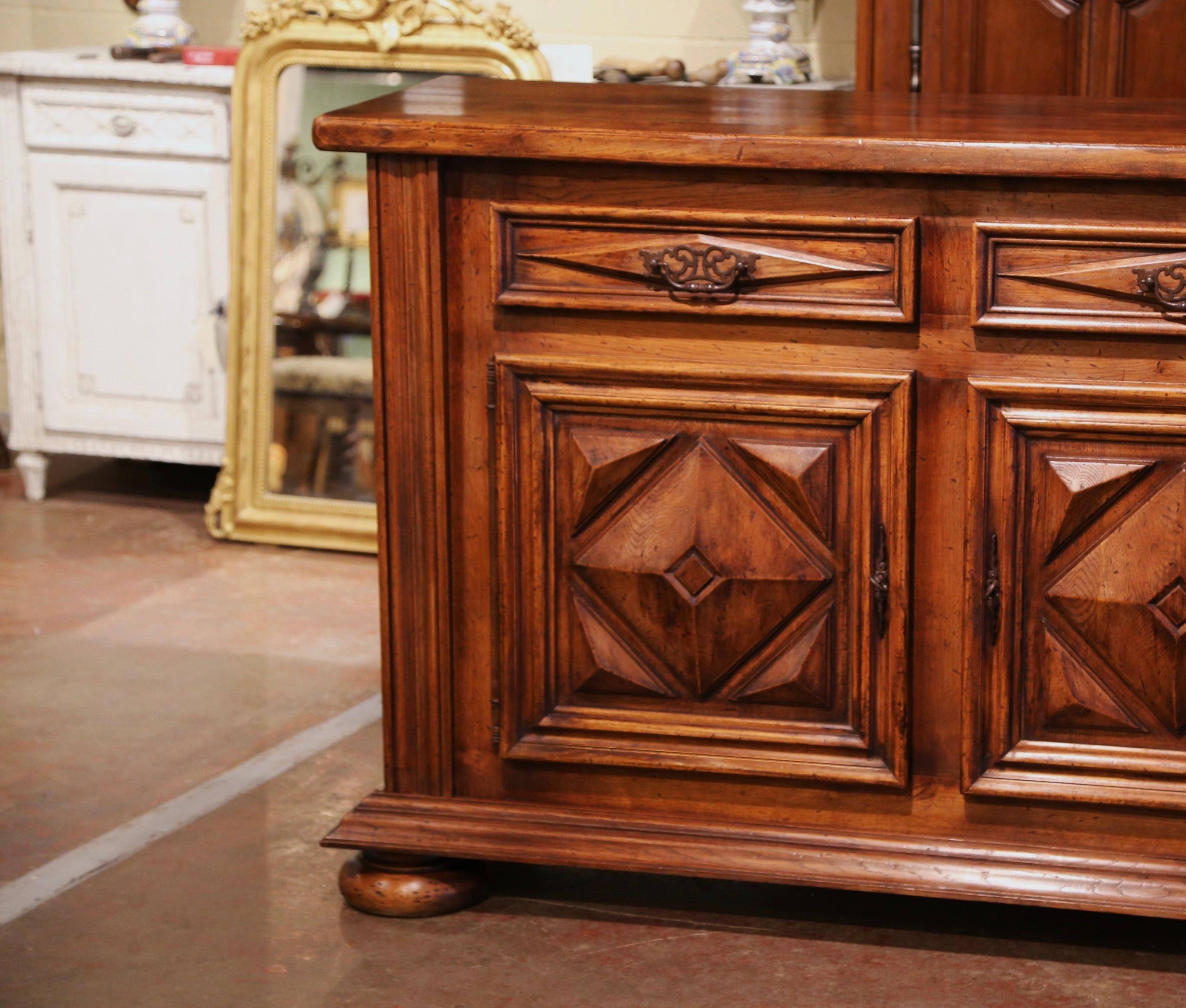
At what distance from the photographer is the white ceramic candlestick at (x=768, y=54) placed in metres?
3.53

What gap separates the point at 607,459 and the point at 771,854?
53 centimetres

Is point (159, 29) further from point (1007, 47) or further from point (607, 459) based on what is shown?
point (607, 459)

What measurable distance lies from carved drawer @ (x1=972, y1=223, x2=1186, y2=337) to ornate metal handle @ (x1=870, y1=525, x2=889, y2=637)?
0.92 feet

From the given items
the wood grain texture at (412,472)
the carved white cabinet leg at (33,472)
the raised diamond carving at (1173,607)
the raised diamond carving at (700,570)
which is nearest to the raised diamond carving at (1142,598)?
the raised diamond carving at (1173,607)

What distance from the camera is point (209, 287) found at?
387 cm

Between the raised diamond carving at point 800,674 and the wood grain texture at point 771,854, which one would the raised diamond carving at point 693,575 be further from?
the wood grain texture at point 771,854

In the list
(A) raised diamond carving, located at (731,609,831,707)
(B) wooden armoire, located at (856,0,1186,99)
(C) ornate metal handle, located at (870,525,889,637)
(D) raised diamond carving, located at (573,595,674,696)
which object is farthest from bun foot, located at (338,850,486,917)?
(B) wooden armoire, located at (856,0,1186,99)

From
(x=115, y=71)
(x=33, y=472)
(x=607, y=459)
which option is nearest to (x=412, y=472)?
(x=607, y=459)

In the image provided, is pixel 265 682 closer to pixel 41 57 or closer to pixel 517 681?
pixel 517 681

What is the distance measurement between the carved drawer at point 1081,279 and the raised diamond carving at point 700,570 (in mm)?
356

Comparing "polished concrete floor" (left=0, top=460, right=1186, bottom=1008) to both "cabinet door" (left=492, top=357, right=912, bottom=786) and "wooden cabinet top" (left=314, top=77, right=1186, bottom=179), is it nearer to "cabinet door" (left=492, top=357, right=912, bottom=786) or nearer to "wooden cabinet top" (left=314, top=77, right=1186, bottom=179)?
"cabinet door" (left=492, top=357, right=912, bottom=786)

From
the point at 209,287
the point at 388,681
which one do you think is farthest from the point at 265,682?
the point at 209,287

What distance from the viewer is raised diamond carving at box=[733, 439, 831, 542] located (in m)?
1.98

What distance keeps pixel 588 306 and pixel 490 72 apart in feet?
6.01
